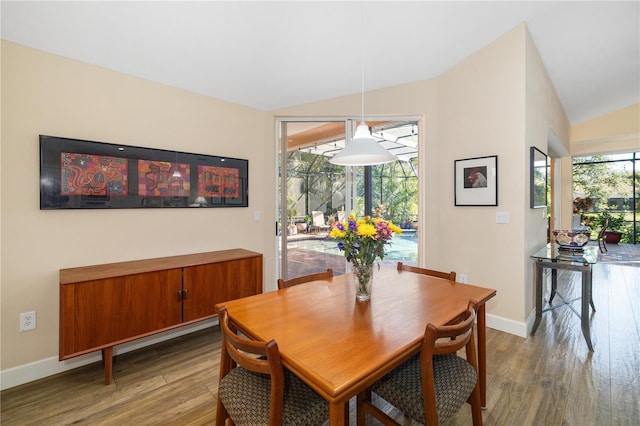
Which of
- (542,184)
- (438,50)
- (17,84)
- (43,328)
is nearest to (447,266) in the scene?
(542,184)

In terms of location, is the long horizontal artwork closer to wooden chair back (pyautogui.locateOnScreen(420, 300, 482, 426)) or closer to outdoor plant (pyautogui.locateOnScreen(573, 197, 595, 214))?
wooden chair back (pyautogui.locateOnScreen(420, 300, 482, 426))

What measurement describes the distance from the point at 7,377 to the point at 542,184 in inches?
204

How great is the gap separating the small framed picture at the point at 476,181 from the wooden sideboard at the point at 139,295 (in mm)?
2369

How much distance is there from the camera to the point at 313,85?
315 centimetres

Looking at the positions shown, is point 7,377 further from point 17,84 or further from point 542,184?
point 542,184

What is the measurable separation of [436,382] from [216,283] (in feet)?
6.27

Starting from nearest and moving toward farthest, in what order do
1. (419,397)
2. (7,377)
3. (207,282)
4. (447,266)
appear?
(419,397), (7,377), (207,282), (447,266)

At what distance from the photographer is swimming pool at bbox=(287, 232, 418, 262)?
12.2 ft

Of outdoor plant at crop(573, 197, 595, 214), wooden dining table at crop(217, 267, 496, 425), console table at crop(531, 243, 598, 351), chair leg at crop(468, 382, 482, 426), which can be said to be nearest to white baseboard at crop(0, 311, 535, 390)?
console table at crop(531, 243, 598, 351)

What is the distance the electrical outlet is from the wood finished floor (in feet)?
1.31

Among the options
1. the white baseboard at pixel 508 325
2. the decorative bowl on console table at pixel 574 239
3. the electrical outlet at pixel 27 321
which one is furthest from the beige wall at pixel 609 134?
the electrical outlet at pixel 27 321

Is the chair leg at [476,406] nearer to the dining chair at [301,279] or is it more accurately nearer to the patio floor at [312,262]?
the dining chair at [301,279]

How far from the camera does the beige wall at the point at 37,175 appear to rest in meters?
2.03

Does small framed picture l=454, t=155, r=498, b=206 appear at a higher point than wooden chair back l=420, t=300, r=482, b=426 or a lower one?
higher
